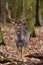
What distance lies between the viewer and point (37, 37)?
16984 millimetres

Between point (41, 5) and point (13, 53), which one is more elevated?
point (41, 5)

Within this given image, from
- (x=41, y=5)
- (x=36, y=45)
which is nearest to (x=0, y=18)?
(x=41, y=5)

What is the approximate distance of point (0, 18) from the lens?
91.6 feet

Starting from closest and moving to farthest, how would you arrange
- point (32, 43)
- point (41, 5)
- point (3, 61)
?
point (3, 61) → point (32, 43) → point (41, 5)

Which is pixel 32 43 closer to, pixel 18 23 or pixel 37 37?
pixel 37 37

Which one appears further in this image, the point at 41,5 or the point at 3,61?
the point at 41,5

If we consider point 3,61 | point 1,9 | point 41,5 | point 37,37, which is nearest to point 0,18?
point 1,9

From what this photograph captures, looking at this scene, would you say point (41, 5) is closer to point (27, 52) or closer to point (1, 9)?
point (27, 52)

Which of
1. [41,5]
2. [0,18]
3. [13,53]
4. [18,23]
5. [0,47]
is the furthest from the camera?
[0,18]

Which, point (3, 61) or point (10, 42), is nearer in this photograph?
point (3, 61)

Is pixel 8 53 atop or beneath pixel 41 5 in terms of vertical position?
beneath

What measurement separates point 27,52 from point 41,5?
716cm

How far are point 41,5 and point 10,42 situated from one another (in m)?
5.49

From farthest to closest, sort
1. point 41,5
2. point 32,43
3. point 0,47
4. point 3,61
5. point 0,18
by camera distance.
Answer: point 0,18, point 41,5, point 32,43, point 0,47, point 3,61
